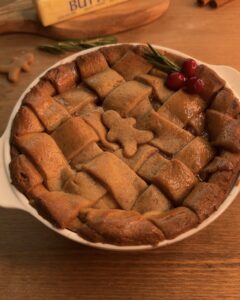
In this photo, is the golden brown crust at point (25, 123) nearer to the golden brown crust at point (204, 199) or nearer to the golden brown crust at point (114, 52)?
the golden brown crust at point (114, 52)

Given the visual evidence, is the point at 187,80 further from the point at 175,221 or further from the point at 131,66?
the point at 175,221

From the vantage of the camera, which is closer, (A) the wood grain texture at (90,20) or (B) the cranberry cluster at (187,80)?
(B) the cranberry cluster at (187,80)

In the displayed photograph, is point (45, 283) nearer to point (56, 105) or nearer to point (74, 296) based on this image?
point (74, 296)

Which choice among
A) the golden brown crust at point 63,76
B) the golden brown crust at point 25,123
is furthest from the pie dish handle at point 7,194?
the golden brown crust at point 63,76

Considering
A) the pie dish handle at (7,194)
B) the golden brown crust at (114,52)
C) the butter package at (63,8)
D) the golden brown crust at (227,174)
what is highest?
the butter package at (63,8)

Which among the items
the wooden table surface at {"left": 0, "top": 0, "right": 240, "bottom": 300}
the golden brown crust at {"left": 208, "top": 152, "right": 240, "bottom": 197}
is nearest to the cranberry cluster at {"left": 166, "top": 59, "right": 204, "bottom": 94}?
the golden brown crust at {"left": 208, "top": 152, "right": 240, "bottom": 197}

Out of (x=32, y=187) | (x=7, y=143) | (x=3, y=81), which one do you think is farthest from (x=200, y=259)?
(x=3, y=81)
